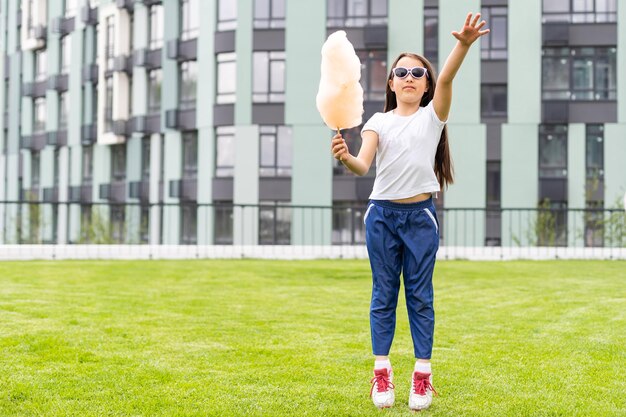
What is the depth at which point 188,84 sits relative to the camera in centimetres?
4012

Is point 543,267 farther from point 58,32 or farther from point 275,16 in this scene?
point 58,32

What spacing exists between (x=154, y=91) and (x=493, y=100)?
51.0 ft

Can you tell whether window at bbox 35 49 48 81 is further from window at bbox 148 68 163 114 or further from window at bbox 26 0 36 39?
window at bbox 148 68 163 114

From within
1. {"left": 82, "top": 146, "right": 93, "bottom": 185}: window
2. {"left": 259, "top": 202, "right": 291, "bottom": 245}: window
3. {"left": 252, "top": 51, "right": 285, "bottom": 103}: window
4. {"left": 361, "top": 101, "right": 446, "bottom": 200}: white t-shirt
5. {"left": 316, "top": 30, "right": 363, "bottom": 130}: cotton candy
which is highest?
{"left": 252, "top": 51, "right": 285, "bottom": 103}: window

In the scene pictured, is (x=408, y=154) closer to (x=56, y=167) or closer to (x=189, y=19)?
(x=189, y=19)

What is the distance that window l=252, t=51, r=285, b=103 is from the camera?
3759 cm

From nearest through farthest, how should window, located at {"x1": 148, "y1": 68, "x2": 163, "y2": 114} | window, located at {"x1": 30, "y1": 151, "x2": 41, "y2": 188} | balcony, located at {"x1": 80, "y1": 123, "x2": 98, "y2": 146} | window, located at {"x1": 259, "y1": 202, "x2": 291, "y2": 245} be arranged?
window, located at {"x1": 259, "y1": 202, "x2": 291, "y2": 245} < window, located at {"x1": 148, "y1": 68, "x2": 163, "y2": 114} < balcony, located at {"x1": 80, "y1": 123, "x2": 98, "y2": 146} < window, located at {"x1": 30, "y1": 151, "x2": 41, "y2": 188}

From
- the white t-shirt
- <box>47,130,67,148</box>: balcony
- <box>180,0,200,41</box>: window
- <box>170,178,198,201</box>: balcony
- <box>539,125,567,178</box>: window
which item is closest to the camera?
the white t-shirt

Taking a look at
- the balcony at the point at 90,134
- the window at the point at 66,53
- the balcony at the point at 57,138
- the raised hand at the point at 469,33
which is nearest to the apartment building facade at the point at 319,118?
the balcony at the point at 90,134

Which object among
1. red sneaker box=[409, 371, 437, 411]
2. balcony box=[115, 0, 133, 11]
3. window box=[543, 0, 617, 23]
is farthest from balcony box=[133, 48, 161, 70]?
red sneaker box=[409, 371, 437, 411]

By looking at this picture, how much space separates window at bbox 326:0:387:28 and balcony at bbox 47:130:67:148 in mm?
18341

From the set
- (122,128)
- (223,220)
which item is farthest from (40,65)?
(223,220)

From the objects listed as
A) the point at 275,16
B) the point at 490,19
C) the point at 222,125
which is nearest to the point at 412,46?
the point at 490,19

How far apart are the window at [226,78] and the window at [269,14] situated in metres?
1.74
